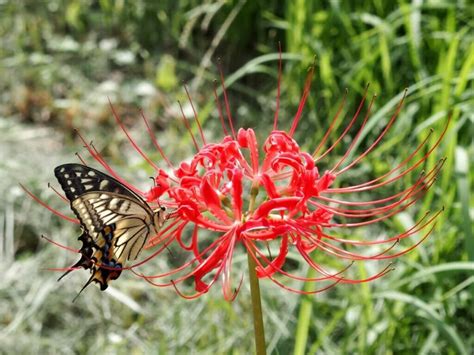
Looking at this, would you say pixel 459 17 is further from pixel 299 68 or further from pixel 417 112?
pixel 299 68

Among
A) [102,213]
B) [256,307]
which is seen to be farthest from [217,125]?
[256,307]

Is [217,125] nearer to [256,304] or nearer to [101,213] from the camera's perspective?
[101,213]

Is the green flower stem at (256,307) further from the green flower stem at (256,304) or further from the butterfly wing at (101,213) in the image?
the butterfly wing at (101,213)

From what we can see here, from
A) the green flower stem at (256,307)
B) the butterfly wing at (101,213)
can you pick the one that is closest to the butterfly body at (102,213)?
the butterfly wing at (101,213)

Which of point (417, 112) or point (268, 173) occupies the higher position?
point (417, 112)

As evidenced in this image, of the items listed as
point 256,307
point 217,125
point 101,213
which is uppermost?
point 217,125

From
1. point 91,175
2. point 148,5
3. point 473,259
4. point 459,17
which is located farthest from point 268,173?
point 148,5
